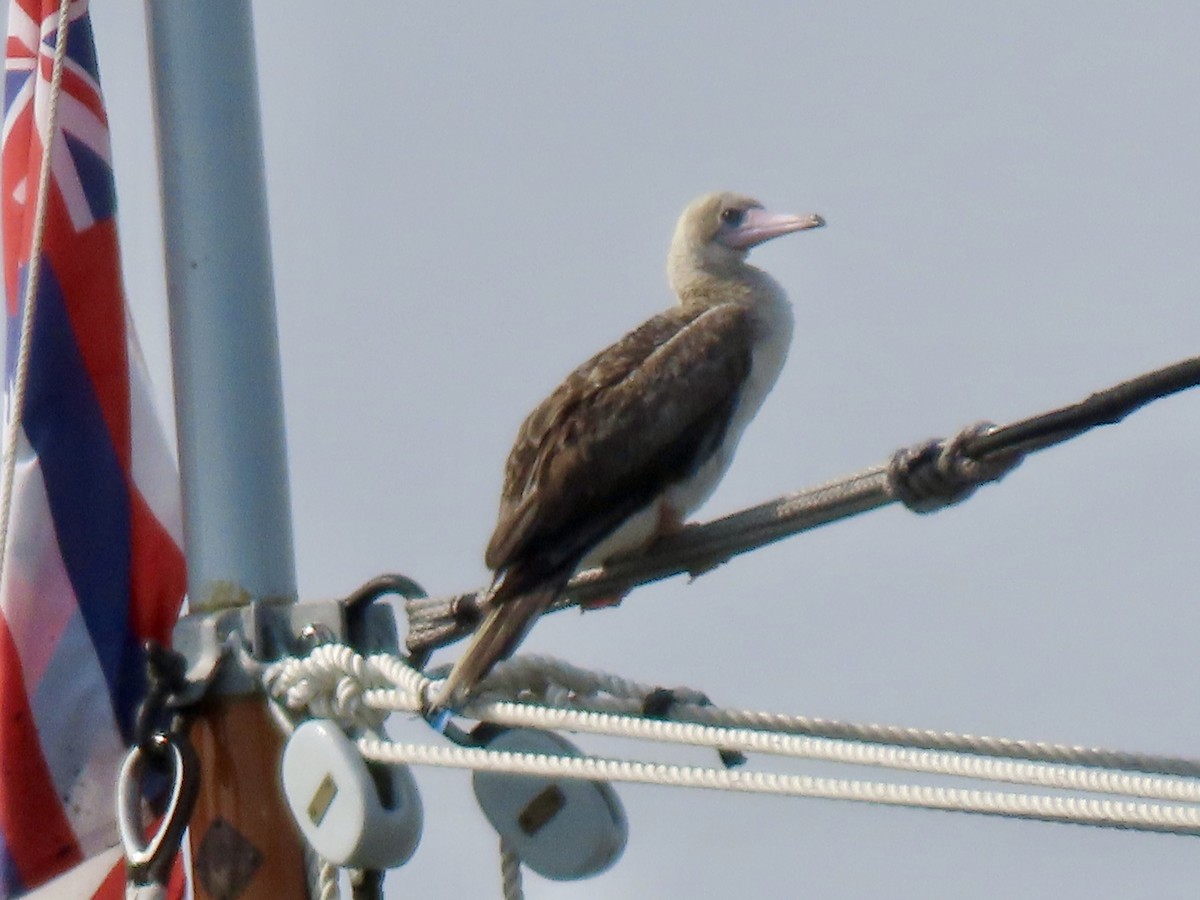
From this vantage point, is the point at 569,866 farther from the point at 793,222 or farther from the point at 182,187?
the point at 793,222

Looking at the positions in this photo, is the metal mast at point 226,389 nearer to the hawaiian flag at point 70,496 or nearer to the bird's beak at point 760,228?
the hawaiian flag at point 70,496

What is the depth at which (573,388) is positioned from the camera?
25.5 ft

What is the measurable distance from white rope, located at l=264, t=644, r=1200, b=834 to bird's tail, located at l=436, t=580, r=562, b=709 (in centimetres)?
4

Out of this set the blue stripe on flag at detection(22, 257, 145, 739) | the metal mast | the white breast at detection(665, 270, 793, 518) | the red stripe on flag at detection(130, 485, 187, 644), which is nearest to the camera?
the metal mast

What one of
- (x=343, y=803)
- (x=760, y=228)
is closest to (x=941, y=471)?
(x=343, y=803)

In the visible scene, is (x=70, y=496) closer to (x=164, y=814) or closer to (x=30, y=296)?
(x=30, y=296)

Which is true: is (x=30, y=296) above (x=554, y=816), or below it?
above

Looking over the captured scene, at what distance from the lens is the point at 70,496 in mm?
6289

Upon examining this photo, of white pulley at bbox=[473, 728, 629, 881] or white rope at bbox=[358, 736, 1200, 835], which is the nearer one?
white rope at bbox=[358, 736, 1200, 835]

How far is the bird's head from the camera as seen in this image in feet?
30.0

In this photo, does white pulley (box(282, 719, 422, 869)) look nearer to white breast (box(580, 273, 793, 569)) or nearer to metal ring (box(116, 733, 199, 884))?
metal ring (box(116, 733, 199, 884))

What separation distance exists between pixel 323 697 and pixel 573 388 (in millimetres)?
2734

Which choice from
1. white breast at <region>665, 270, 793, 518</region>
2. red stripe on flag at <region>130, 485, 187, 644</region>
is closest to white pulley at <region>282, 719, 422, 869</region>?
red stripe on flag at <region>130, 485, 187, 644</region>

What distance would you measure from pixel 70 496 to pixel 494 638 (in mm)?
1100
